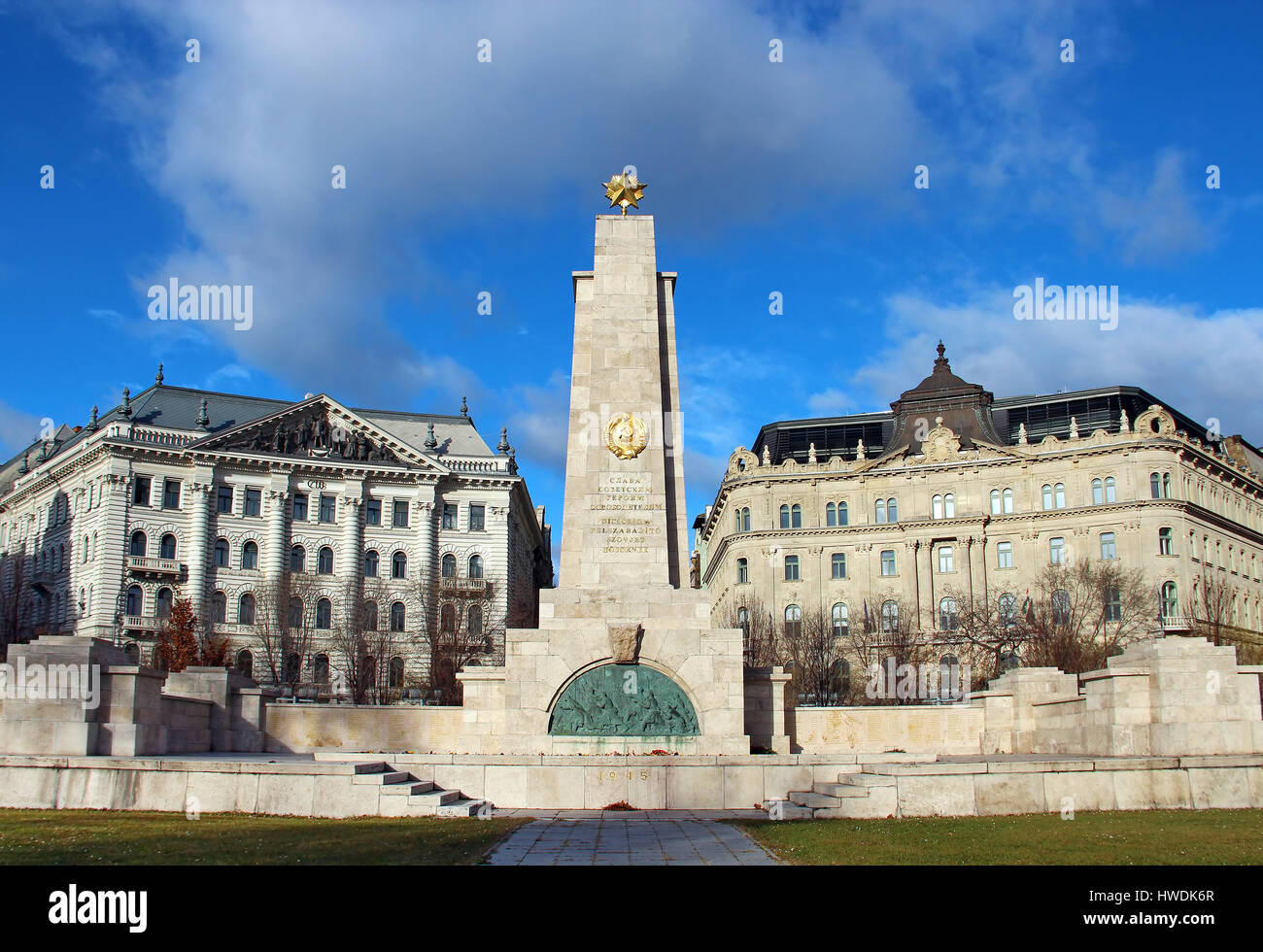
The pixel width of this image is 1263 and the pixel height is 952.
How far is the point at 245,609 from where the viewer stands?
73500 mm

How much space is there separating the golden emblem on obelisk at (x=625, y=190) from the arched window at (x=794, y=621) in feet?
160

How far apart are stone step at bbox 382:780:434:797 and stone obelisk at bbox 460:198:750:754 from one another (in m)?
4.25

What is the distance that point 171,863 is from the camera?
12.8m

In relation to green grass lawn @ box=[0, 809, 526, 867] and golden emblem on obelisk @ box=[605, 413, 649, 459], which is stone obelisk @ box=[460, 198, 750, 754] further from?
green grass lawn @ box=[0, 809, 526, 867]

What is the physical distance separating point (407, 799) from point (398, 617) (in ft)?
189

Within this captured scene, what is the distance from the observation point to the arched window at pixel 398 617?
7469 centimetres

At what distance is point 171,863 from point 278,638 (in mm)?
56631

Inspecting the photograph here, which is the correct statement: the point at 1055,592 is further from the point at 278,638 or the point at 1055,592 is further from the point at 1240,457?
the point at 278,638

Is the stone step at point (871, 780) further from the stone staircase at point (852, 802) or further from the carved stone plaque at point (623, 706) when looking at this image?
the carved stone plaque at point (623, 706)

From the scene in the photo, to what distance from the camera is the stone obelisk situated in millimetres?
24625

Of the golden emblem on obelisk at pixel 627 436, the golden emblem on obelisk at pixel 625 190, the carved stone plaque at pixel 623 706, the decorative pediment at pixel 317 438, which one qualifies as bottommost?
the carved stone plaque at pixel 623 706

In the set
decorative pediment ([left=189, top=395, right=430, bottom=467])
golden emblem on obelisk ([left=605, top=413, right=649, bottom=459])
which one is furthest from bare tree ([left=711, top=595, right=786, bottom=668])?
decorative pediment ([left=189, top=395, right=430, bottom=467])

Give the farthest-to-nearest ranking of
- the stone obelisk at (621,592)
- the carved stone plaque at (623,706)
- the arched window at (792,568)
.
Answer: the arched window at (792,568)
the stone obelisk at (621,592)
the carved stone plaque at (623,706)

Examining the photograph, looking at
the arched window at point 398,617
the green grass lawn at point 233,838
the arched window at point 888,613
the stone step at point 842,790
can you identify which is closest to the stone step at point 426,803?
the green grass lawn at point 233,838
